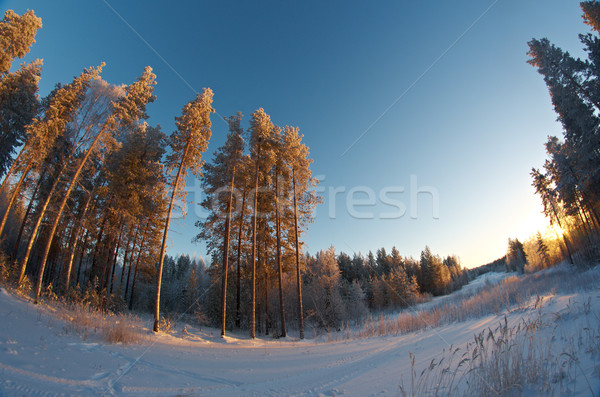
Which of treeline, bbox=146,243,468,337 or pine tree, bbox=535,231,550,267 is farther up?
pine tree, bbox=535,231,550,267

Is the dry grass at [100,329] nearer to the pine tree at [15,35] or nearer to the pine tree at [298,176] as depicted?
the pine tree at [298,176]

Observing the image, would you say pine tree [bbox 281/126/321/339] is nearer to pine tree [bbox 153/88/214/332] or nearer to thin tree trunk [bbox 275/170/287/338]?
thin tree trunk [bbox 275/170/287/338]

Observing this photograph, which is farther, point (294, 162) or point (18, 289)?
point (294, 162)

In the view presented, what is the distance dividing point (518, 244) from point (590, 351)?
4511 inches

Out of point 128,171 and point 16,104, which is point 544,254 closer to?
point 128,171

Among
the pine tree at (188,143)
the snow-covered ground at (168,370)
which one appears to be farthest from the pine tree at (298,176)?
the snow-covered ground at (168,370)

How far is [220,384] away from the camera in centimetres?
477

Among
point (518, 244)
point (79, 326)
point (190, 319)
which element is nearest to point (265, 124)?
point (79, 326)

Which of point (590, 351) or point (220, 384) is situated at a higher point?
point (590, 351)

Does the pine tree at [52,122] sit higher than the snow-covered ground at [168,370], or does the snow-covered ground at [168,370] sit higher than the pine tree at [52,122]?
the pine tree at [52,122]

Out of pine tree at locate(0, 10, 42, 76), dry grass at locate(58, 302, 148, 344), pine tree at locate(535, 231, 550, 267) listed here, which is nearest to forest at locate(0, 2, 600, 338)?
pine tree at locate(0, 10, 42, 76)

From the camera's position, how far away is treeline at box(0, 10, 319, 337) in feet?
47.0

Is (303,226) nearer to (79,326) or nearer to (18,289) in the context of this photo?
(79,326)

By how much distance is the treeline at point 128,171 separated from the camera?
563 inches
